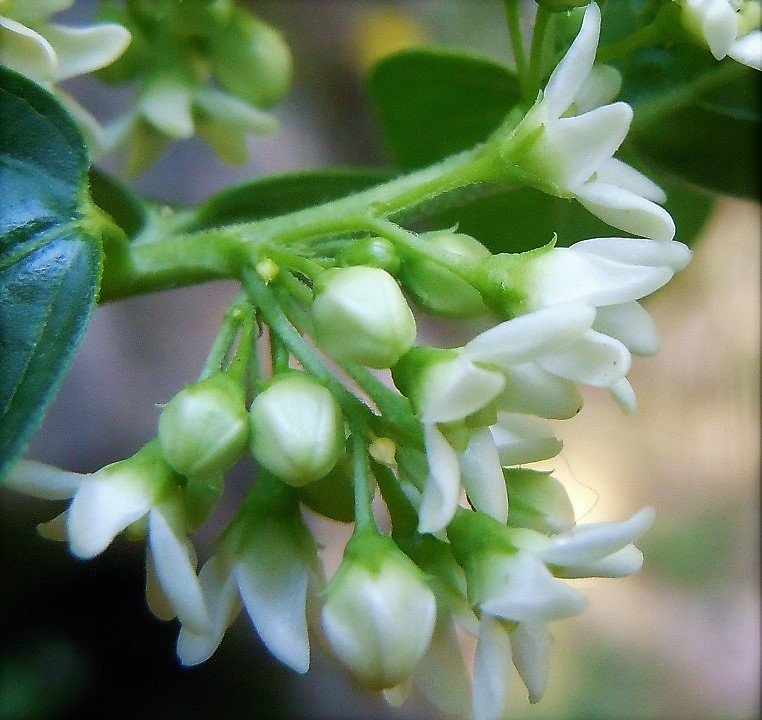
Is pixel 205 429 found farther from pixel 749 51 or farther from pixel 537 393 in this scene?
pixel 749 51

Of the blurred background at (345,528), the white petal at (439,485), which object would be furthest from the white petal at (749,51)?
the blurred background at (345,528)

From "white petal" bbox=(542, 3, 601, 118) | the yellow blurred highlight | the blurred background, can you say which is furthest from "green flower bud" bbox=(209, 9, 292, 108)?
the yellow blurred highlight

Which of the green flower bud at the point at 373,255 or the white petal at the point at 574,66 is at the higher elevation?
the white petal at the point at 574,66

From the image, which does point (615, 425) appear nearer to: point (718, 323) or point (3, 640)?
point (718, 323)

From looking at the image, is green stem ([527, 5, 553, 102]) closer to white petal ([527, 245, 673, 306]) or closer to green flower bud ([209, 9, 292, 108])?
white petal ([527, 245, 673, 306])

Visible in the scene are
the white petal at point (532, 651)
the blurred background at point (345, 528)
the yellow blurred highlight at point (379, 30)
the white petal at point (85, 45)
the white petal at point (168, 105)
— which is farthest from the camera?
the yellow blurred highlight at point (379, 30)

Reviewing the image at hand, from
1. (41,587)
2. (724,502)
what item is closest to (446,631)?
(41,587)

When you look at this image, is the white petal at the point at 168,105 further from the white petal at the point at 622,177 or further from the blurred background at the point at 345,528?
the blurred background at the point at 345,528
